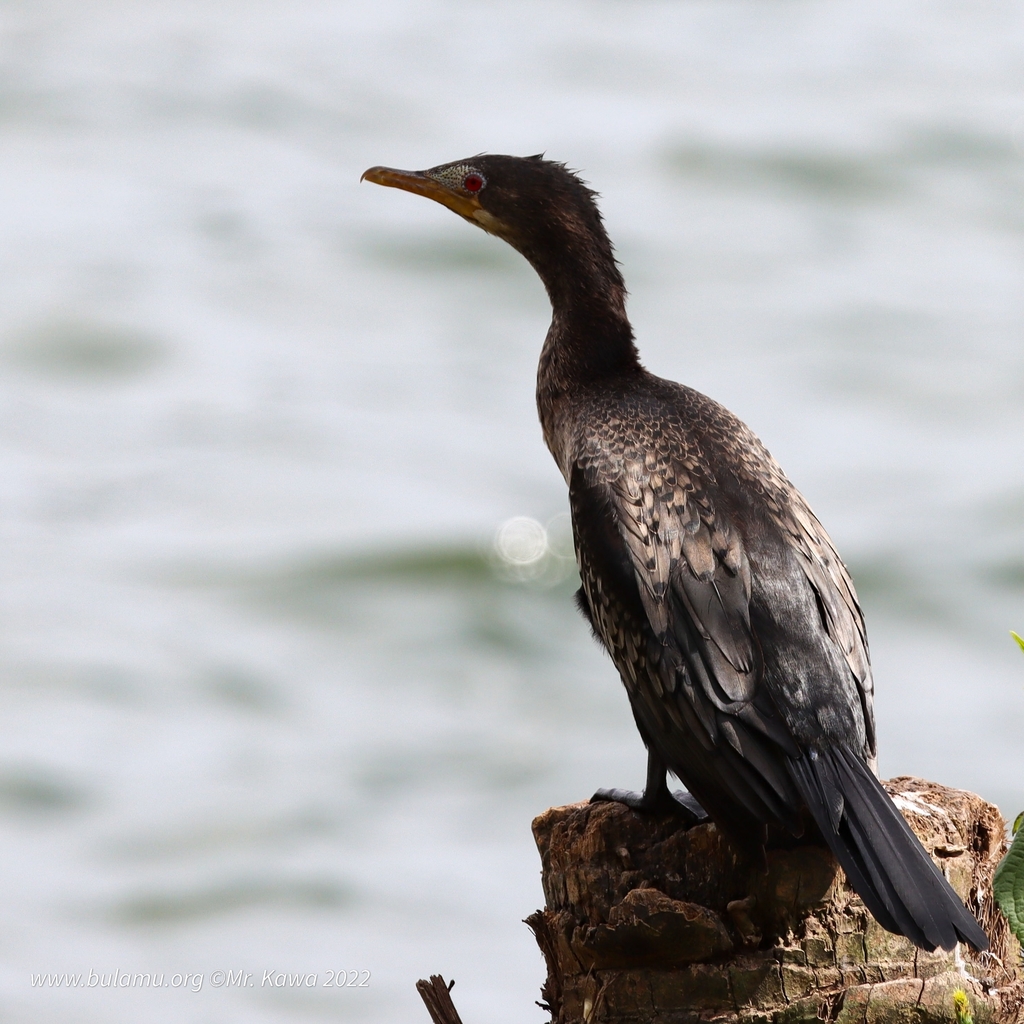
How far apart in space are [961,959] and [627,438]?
80.7 inches

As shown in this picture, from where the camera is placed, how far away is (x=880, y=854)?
3736mm

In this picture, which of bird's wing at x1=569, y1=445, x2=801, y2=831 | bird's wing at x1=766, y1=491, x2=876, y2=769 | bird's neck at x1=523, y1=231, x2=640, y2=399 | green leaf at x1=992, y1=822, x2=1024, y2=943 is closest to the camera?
green leaf at x1=992, y1=822, x2=1024, y2=943

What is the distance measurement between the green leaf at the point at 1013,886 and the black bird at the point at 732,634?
0.39 feet

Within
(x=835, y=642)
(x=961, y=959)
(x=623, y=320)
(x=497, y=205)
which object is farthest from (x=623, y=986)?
(x=497, y=205)

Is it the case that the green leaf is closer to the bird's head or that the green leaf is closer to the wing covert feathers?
the wing covert feathers

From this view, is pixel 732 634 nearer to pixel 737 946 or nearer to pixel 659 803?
pixel 659 803

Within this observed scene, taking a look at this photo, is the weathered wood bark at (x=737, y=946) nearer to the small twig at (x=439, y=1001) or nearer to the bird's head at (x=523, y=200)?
the small twig at (x=439, y=1001)

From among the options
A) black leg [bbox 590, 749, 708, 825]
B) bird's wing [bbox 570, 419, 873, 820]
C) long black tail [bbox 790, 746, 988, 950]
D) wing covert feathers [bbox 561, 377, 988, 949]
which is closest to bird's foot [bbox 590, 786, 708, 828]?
black leg [bbox 590, 749, 708, 825]

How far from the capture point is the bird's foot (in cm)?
428

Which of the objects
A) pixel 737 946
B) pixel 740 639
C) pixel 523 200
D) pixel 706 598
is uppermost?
pixel 523 200

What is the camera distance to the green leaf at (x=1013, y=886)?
3.71 m

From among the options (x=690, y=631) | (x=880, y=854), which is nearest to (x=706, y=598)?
(x=690, y=631)

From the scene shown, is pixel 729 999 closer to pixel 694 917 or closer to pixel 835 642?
pixel 694 917

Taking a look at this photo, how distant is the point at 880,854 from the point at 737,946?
1.52ft
